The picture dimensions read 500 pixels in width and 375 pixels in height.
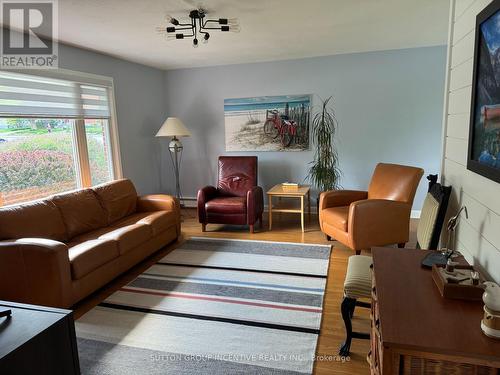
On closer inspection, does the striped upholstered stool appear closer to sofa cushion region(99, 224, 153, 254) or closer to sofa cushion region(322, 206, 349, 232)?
sofa cushion region(322, 206, 349, 232)

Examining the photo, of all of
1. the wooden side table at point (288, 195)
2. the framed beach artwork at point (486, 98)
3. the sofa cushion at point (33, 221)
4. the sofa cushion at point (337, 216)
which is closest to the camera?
the framed beach artwork at point (486, 98)

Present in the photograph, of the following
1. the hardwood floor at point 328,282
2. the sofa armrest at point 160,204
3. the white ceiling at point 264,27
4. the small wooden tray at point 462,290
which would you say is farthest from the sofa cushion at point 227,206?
the small wooden tray at point 462,290

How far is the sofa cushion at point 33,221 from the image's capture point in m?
2.54

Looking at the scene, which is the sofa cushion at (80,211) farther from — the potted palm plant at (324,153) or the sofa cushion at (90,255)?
the potted palm plant at (324,153)

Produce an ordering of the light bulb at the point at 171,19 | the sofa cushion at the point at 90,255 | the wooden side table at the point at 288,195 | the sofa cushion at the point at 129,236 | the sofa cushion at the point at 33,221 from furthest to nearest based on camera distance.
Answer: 1. the wooden side table at the point at 288,195
2. the sofa cushion at the point at 129,236
3. the light bulb at the point at 171,19
4. the sofa cushion at the point at 33,221
5. the sofa cushion at the point at 90,255

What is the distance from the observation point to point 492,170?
1.41 m

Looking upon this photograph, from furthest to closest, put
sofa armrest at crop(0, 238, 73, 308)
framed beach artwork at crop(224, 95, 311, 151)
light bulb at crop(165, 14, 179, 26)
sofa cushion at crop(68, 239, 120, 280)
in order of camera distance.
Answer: framed beach artwork at crop(224, 95, 311, 151) < light bulb at crop(165, 14, 179, 26) < sofa cushion at crop(68, 239, 120, 280) < sofa armrest at crop(0, 238, 73, 308)

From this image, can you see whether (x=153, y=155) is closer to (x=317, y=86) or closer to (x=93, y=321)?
(x=317, y=86)

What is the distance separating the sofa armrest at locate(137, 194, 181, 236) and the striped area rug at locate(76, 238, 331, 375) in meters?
0.61

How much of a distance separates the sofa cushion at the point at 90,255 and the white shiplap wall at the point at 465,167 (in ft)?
8.37

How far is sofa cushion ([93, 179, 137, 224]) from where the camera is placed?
138 inches

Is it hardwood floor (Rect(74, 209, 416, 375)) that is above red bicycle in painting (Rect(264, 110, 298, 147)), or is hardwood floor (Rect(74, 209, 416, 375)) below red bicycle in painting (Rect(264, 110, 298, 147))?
below

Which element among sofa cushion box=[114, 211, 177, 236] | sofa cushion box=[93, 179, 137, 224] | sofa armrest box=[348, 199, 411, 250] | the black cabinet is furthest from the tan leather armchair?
the black cabinet

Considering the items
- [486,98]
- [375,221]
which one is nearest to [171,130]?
[375,221]
